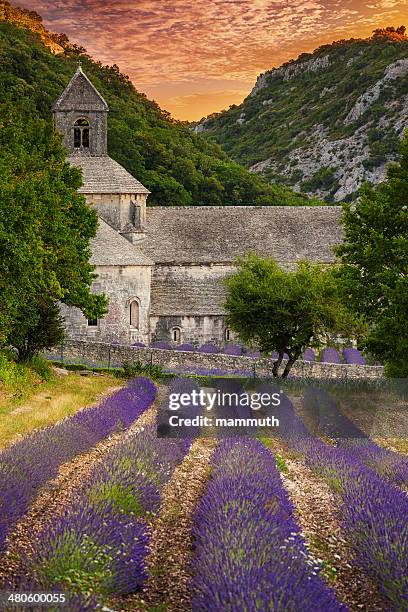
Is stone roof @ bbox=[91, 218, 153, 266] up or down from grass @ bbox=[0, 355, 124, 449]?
up

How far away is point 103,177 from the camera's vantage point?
5328cm

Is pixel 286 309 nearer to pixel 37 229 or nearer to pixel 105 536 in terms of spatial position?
pixel 37 229

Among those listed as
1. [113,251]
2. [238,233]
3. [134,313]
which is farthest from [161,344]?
[238,233]

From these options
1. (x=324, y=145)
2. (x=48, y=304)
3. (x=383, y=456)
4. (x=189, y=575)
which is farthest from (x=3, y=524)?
(x=324, y=145)

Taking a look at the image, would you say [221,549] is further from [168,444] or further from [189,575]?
[168,444]

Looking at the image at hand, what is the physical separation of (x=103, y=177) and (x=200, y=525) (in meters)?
45.2

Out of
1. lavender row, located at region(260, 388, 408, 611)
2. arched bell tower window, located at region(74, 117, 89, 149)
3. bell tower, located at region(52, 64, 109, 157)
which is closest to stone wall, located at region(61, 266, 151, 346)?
bell tower, located at region(52, 64, 109, 157)

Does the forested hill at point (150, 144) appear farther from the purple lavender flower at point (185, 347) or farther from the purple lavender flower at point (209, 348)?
the purple lavender flower at point (185, 347)

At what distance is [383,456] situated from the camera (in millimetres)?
14781

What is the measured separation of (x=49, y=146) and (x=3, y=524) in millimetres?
27440

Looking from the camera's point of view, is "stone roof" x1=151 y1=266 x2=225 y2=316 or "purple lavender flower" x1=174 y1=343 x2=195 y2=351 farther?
"stone roof" x1=151 y1=266 x2=225 y2=316

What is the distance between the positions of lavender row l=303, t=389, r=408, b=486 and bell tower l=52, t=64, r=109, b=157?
36727 mm

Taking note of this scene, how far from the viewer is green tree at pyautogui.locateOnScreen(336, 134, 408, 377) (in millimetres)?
24781

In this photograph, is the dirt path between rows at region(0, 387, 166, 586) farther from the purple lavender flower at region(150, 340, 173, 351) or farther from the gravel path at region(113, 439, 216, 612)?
the purple lavender flower at region(150, 340, 173, 351)
